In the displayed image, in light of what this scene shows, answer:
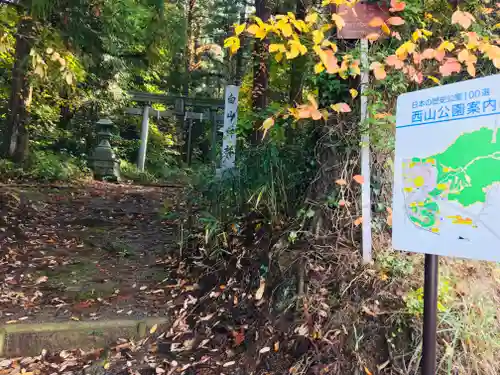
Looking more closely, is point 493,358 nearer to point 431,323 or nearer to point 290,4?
point 431,323

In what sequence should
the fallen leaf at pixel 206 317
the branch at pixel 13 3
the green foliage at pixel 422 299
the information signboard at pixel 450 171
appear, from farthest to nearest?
the branch at pixel 13 3 → the fallen leaf at pixel 206 317 → the green foliage at pixel 422 299 → the information signboard at pixel 450 171

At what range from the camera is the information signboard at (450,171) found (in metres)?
1.55

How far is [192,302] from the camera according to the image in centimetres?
402

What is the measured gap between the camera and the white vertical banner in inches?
195

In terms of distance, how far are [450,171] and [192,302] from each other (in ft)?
9.64

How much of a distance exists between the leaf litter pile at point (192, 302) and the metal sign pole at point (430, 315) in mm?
813

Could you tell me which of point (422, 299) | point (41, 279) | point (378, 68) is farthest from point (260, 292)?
point (41, 279)

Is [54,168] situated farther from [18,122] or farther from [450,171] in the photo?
[450,171]

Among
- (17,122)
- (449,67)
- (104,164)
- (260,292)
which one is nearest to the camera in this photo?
(449,67)

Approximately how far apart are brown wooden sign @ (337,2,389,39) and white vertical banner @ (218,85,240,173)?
210 centimetres

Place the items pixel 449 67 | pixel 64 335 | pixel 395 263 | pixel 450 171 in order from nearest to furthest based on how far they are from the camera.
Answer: pixel 450 171 < pixel 449 67 < pixel 395 263 < pixel 64 335

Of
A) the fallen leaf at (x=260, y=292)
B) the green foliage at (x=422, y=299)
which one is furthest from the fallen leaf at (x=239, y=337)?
the green foliage at (x=422, y=299)

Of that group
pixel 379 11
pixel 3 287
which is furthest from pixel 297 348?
pixel 3 287

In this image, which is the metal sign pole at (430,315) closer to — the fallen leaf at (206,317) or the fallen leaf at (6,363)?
the fallen leaf at (206,317)
